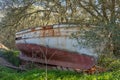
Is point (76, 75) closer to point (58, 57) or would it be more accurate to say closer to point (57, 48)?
point (58, 57)

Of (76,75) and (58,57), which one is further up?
(58,57)

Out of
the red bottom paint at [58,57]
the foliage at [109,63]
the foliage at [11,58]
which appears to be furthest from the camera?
the foliage at [11,58]

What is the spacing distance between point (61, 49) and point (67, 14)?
5.60 feet

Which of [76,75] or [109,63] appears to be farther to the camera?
[109,63]

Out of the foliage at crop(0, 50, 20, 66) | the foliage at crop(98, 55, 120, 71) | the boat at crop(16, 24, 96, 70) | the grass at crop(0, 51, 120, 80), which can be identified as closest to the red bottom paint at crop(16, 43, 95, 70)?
the boat at crop(16, 24, 96, 70)

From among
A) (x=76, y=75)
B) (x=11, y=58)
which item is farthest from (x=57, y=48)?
(x=11, y=58)

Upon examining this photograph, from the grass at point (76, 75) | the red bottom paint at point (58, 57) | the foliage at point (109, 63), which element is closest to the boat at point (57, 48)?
the red bottom paint at point (58, 57)

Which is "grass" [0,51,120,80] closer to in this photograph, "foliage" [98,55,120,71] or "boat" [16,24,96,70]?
"foliage" [98,55,120,71]

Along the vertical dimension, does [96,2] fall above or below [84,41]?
above

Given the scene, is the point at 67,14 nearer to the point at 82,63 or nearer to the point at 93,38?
the point at 82,63

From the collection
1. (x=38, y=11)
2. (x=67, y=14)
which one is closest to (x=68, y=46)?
(x=67, y=14)

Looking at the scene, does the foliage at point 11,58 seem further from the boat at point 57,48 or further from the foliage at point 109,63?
the foliage at point 109,63

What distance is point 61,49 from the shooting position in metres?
10.6

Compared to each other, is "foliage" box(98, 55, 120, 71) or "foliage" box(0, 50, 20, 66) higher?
"foliage" box(98, 55, 120, 71)
